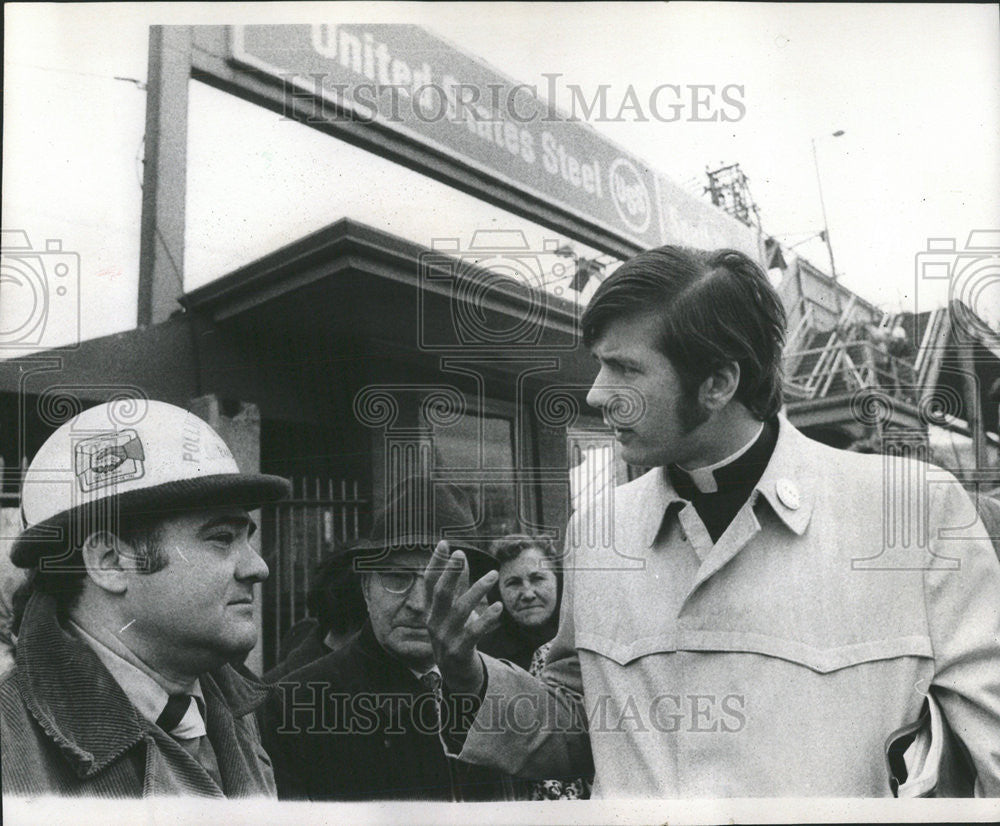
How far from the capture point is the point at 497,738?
3160 millimetres

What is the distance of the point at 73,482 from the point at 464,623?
1303 mm

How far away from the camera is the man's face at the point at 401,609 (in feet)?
10.6

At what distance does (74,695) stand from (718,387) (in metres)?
2.13

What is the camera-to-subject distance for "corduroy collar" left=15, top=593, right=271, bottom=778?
9.92 feet

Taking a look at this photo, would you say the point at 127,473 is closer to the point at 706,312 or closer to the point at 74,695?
the point at 74,695

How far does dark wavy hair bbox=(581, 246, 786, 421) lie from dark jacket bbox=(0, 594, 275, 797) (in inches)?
64.8

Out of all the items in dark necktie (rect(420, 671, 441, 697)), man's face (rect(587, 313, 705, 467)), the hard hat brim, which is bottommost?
dark necktie (rect(420, 671, 441, 697))

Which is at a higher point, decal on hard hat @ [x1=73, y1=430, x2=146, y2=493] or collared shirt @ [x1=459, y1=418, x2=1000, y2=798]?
decal on hard hat @ [x1=73, y1=430, x2=146, y2=493]

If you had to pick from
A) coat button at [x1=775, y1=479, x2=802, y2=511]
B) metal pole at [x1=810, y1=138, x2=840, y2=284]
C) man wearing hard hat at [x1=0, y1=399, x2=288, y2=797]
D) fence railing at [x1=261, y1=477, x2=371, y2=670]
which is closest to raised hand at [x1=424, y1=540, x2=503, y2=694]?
fence railing at [x1=261, y1=477, x2=371, y2=670]

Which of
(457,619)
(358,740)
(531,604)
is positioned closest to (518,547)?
(531,604)

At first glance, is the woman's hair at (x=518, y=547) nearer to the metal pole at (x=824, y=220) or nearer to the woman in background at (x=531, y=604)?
the woman in background at (x=531, y=604)

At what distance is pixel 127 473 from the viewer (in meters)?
3.21

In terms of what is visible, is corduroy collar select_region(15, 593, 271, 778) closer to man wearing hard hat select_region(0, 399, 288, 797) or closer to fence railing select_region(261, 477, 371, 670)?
man wearing hard hat select_region(0, 399, 288, 797)

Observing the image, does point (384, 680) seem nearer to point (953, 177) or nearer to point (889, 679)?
point (889, 679)
